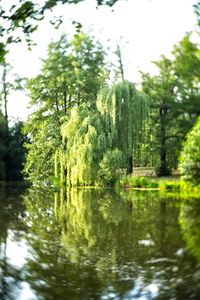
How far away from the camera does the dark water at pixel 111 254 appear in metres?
1.65

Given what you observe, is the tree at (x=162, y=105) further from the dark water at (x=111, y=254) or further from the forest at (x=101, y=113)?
the dark water at (x=111, y=254)

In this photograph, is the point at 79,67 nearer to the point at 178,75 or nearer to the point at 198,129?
the point at 178,75

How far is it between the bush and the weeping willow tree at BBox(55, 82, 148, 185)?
1.14 feet

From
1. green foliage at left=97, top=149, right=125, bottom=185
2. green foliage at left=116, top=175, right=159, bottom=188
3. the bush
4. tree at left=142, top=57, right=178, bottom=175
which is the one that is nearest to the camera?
the bush

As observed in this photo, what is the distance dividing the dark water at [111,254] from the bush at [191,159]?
256 millimetres

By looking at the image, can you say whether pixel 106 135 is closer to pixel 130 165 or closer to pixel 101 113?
pixel 101 113

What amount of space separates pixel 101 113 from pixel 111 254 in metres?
0.83

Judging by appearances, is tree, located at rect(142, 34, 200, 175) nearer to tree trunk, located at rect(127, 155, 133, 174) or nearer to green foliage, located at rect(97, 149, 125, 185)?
tree trunk, located at rect(127, 155, 133, 174)

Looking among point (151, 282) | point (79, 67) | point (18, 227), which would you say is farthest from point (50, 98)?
point (18, 227)

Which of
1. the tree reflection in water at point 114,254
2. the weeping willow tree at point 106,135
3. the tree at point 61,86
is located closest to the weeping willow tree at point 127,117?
the weeping willow tree at point 106,135

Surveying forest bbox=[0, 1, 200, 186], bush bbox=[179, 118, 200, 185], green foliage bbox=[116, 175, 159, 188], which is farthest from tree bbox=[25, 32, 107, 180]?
bush bbox=[179, 118, 200, 185]

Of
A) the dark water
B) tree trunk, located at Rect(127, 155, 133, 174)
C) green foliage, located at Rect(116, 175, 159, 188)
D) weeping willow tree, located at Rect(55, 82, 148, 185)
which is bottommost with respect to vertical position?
the dark water

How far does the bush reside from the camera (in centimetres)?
121

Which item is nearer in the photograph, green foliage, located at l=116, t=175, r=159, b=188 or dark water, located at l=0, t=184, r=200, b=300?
green foliage, located at l=116, t=175, r=159, b=188
